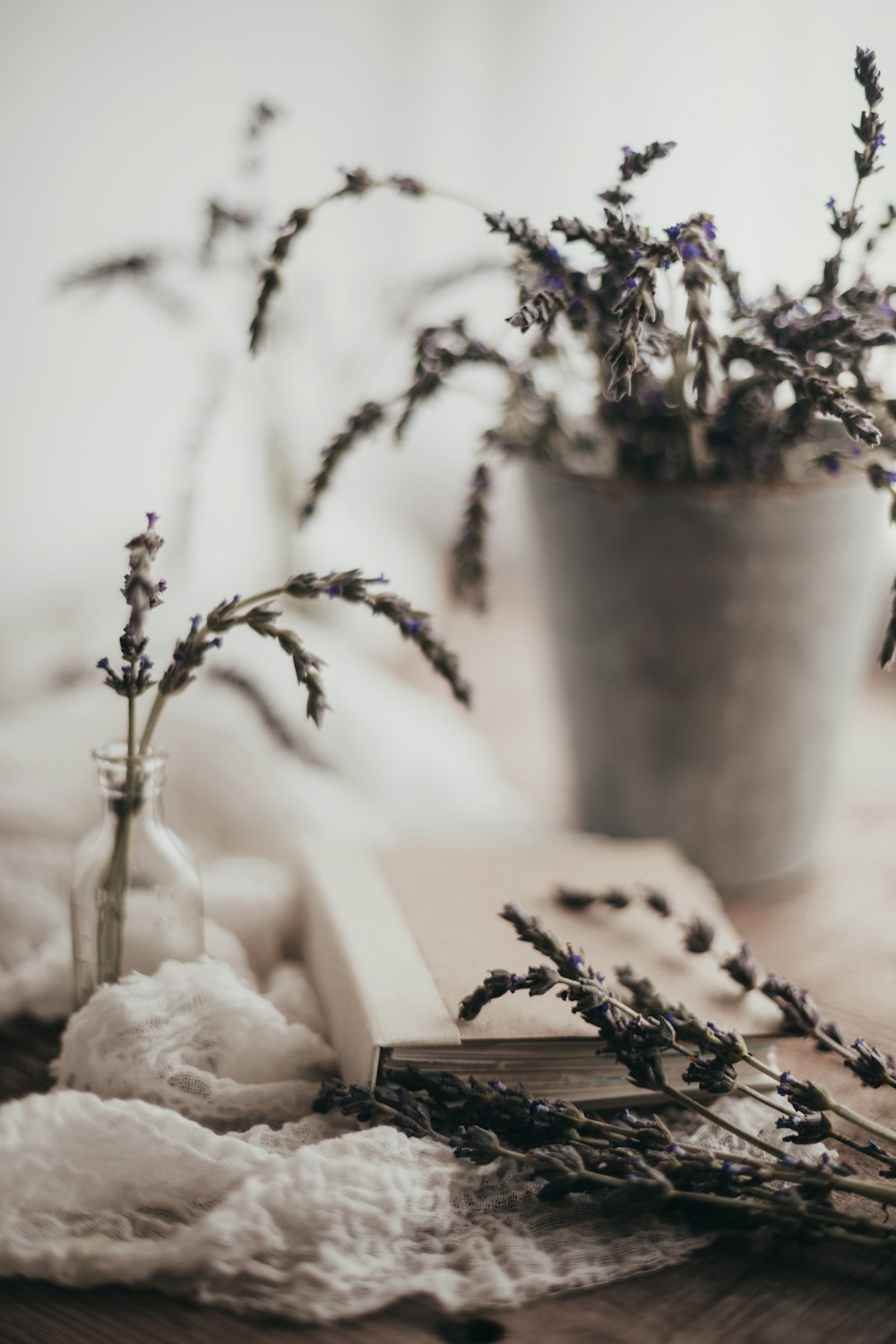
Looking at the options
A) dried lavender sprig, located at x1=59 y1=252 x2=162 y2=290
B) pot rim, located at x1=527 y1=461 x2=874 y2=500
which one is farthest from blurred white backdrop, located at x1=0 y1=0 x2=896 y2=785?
pot rim, located at x1=527 y1=461 x2=874 y2=500

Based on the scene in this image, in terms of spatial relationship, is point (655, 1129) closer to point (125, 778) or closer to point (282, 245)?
point (125, 778)

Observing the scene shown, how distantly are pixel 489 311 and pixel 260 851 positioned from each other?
1.33 metres

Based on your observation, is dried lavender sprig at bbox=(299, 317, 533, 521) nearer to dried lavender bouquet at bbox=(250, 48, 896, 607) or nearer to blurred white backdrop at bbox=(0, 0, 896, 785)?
dried lavender bouquet at bbox=(250, 48, 896, 607)

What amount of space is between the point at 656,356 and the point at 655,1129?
0.43 m

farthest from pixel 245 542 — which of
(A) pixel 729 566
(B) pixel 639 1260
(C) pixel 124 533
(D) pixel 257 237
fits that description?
(B) pixel 639 1260

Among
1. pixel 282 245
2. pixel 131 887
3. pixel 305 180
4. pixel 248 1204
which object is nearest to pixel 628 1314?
pixel 248 1204

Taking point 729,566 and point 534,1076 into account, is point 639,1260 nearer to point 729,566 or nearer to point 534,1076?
point 534,1076

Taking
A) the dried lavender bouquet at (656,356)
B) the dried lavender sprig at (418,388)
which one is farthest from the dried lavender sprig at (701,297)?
the dried lavender sprig at (418,388)

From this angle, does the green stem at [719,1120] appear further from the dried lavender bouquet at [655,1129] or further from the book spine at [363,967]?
the book spine at [363,967]

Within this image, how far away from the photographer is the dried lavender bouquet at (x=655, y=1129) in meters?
0.58

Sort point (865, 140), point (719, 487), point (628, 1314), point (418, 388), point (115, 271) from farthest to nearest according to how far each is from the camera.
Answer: point (115, 271), point (719, 487), point (418, 388), point (865, 140), point (628, 1314)

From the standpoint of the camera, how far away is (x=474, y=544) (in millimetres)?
919

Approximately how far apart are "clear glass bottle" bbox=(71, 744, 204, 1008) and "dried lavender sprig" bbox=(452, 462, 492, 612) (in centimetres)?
31

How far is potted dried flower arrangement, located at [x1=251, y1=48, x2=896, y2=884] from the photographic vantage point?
76 cm
